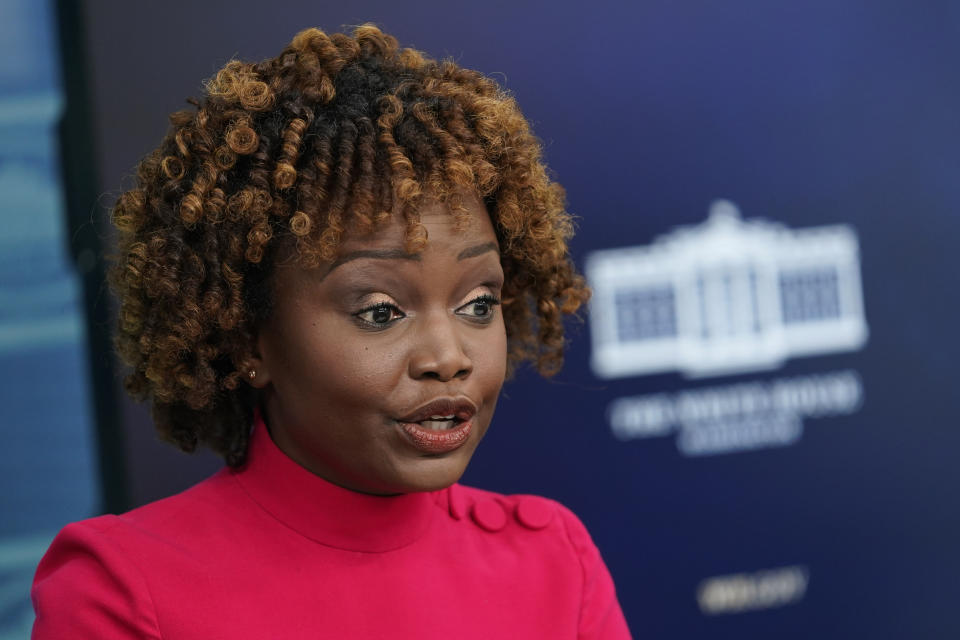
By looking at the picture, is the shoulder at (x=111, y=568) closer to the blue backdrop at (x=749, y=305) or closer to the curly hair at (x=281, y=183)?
the curly hair at (x=281, y=183)

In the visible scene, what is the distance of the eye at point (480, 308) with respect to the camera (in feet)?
3.84

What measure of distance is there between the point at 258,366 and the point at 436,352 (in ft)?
0.73

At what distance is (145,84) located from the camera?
175cm

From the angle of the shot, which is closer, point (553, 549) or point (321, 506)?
point (321, 506)

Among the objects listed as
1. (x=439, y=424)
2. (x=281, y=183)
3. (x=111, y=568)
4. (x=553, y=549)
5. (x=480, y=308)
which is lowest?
(x=553, y=549)

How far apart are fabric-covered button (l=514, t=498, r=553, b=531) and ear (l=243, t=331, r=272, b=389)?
0.37 meters

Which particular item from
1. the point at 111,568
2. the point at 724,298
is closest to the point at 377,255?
the point at 111,568

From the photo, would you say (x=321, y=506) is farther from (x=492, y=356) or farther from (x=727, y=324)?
(x=727, y=324)

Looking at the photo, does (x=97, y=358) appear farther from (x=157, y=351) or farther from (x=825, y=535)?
(x=825, y=535)

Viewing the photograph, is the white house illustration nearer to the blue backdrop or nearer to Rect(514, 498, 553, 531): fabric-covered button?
the blue backdrop

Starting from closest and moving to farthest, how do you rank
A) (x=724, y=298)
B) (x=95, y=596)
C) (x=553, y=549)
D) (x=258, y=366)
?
1. (x=95, y=596)
2. (x=258, y=366)
3. (x=553, y=549)
4. (x=724, y=298)

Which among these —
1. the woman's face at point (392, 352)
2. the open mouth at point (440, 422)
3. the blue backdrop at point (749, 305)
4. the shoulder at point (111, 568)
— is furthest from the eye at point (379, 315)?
the blue backdrop at point (749, 305)

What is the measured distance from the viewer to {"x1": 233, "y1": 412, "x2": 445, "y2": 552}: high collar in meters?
1.21

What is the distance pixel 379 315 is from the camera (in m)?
1.12
